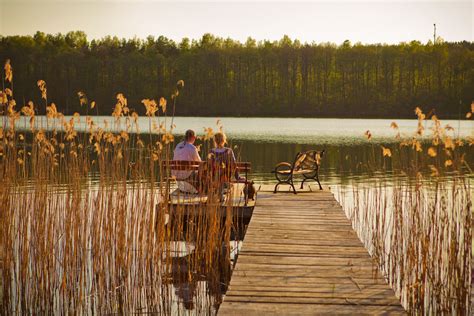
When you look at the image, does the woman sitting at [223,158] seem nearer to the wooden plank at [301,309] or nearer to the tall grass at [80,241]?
the tall grass at [80,241]

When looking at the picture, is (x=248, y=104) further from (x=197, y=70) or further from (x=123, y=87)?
(x=123, y=87)

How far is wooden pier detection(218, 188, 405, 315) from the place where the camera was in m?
4.48

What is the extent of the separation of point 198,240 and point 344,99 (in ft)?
227

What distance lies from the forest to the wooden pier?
212 feet

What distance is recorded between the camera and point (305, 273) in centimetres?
528

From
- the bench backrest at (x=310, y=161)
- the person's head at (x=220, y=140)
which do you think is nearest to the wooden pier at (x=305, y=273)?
the person's head at (x=220, y=140)

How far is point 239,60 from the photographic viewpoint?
7756 centimetres

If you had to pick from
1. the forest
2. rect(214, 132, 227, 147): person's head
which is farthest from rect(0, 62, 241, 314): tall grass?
the forest

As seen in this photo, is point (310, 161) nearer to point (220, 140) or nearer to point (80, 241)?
point (220, 140)

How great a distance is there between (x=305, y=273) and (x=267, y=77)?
72.6 metres

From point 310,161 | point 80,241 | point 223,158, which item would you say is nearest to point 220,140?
point 223,158

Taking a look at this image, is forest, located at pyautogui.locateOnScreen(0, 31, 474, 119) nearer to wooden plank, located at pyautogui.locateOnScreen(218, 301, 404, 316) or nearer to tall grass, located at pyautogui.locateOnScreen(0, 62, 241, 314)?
tall grass, located at pyautogui.locateOnScreen(0, 62, 241, 314)

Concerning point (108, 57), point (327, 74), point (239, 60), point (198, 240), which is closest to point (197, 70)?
point (239, 60)

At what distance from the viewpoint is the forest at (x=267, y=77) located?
7156 centimetres
